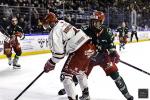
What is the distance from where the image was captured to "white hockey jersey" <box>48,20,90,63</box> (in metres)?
4.36

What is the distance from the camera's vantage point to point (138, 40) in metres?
20.6

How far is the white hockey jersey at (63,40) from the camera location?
4355 millimetres

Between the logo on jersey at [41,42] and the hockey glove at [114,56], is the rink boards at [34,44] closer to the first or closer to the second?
the logo on jersey at [41,42]

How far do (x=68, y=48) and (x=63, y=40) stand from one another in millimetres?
147

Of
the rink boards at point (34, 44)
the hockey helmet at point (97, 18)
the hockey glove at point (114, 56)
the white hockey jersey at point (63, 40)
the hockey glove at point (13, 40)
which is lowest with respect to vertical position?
the rink boards at point (34, 44)

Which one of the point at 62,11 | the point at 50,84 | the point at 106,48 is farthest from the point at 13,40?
the point at 62,11

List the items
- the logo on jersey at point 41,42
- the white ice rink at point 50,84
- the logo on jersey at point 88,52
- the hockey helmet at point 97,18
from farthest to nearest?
the logo on jersey at point 41,42 → the white ice rink at point 50,84 → the hockey helmet at point 97,18 → the logo on jersey at point 88,52

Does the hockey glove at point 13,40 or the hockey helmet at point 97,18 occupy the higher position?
the hockey helmet at point 97,18

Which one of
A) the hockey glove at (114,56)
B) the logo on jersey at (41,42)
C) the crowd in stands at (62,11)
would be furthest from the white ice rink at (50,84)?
the logo on jersey at (41,42)

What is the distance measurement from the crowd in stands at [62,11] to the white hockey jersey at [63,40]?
615 centimetres

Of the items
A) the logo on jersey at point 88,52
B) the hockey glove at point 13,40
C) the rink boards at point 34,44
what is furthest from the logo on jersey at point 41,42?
the logo on jersey at point 88,52

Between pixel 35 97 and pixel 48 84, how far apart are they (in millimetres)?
1215

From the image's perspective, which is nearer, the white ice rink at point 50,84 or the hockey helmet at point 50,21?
the hockey helmet at point 50,21

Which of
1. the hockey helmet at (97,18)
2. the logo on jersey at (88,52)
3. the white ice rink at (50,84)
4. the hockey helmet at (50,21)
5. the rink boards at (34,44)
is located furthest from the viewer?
the rink boards at (34,44)
